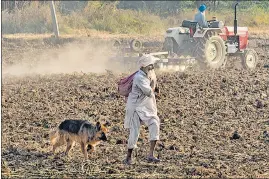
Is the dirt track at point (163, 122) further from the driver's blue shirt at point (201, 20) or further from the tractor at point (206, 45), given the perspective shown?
the driver's blue shirt at point (201, 20)

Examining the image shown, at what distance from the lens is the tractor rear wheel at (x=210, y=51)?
730 inches

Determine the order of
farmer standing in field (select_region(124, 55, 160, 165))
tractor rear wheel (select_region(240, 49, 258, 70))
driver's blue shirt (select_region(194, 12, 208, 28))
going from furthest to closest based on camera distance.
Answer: tractor rear wheel (select_region(240, 49, 258, 70)), driver's blue shirt (select_region(194, 12, 208, 28)), farmer standing in field (select_region(124, 55, 160, 165))

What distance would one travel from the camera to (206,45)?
18.5m

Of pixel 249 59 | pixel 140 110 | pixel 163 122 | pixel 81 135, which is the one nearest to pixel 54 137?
pixel 81 135

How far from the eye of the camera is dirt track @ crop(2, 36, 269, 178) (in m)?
9.19

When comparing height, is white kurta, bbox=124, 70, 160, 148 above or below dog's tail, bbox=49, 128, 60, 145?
above

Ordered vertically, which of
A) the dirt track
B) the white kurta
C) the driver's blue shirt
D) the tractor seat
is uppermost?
the driver's blue shirt

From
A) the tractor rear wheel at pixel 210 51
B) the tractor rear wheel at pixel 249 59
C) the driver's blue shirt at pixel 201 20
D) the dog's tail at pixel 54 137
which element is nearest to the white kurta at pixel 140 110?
the dog's tail at pixel 54 137

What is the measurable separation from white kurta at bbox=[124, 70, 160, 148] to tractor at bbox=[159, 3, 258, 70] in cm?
846

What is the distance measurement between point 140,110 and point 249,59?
11.0 m

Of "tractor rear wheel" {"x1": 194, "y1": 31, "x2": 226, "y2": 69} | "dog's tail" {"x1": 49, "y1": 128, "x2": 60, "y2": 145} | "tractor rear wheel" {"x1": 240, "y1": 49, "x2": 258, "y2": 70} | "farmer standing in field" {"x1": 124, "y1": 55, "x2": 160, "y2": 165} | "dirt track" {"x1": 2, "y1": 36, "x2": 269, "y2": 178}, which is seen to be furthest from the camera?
"tractor rear wheel" {"x1": 240, "y1": 49, "x2": 258, "y2": 70}

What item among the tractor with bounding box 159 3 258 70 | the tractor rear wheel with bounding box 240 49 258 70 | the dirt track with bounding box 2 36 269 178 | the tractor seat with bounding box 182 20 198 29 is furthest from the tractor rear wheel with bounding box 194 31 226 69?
the tractor rear wheel with bounding box 240 49 258 70

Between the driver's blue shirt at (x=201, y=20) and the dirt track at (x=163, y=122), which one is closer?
the dirt track at (x=163, y=122)

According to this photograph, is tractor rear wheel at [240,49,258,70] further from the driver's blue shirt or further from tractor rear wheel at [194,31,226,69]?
the driver's blue shirt
